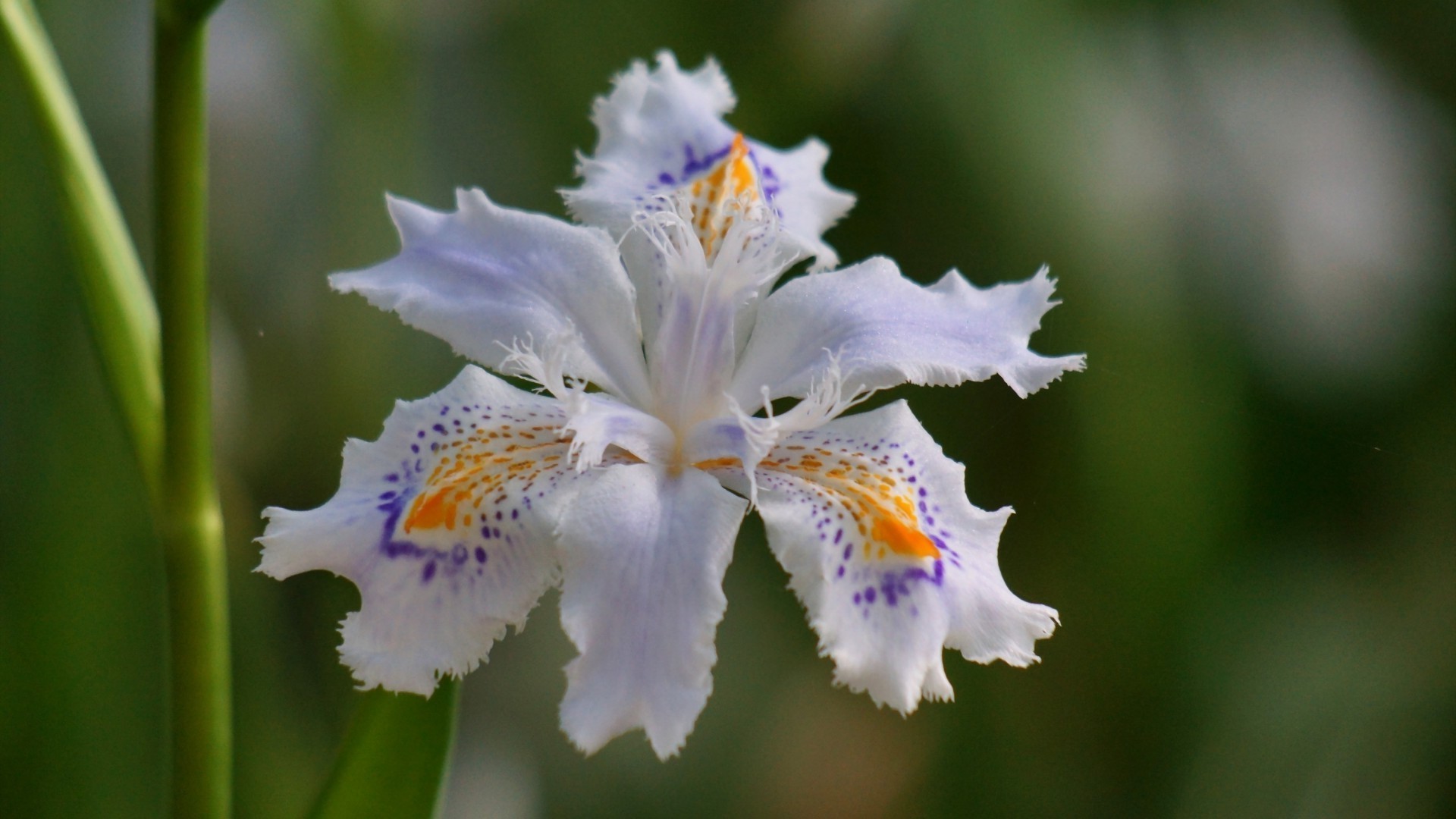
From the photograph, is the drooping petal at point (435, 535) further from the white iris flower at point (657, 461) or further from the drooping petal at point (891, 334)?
the drooping petal at point (891, 334)

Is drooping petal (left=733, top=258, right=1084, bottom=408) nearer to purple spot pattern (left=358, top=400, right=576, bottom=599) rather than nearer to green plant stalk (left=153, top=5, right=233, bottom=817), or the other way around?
purple spot pattern (left=358, top=400, right=576, bottom=599)

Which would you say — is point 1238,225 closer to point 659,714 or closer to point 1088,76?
point 1088,76

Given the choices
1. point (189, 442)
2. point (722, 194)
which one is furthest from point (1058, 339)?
point (189, 442)

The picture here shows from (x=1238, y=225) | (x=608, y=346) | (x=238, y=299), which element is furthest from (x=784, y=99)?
(x=608, y=346)

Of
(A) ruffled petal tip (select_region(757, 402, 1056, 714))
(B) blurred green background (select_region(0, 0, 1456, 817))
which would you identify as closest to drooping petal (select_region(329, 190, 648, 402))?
(A) ruffled petal tip (select_region(757, 402, 1056, 714))

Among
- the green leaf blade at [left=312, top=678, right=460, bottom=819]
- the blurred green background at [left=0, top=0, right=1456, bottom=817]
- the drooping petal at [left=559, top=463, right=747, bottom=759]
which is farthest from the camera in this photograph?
the blurred green background at [left=0, top=0, right=1456, bottom=817]

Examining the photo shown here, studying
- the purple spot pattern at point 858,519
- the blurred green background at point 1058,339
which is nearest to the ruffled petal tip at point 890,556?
the purple spot pattern at point 858,519

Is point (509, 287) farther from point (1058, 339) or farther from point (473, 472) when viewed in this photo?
point (1058, 339)
